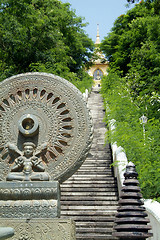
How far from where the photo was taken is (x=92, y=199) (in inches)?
380

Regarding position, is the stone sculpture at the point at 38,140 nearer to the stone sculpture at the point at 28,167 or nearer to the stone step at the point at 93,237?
the stone sculpture at the point at 28,167

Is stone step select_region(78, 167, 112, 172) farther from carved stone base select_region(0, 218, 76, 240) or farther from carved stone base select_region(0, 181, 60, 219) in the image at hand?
carved stone base select_region(0, 218, 76, 240)

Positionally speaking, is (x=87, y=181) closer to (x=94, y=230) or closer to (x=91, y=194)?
(x=91, y=194)

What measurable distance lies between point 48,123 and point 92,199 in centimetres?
453

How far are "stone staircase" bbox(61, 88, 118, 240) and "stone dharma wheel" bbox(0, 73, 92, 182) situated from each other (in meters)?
3.23

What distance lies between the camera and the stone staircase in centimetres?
845

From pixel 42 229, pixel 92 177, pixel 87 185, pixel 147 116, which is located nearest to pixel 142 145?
pixel 87 185

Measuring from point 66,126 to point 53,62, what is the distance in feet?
48.4

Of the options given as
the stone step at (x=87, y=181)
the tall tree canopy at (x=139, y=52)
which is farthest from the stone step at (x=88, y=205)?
the tall tree canopy at (x=139, y=52)

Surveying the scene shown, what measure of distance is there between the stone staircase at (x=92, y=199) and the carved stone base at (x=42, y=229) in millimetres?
3536

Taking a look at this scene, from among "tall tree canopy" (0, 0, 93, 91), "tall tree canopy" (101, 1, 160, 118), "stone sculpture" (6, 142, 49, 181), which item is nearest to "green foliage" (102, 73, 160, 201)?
"tall tree canopy" (101, 1, 160, 118)

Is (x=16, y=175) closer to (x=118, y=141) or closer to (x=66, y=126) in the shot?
(x=66, y=126)

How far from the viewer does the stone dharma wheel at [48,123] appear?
18.2 ft

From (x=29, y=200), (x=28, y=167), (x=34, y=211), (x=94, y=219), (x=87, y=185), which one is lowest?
(x=34, y=211)
